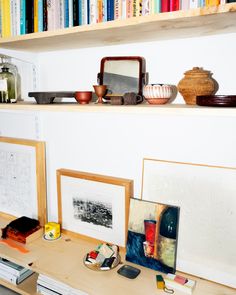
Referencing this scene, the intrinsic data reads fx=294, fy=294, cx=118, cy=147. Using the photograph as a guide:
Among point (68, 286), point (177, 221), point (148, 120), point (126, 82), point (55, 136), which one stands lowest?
point (68, 286)

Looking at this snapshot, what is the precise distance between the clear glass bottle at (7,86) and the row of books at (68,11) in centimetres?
21

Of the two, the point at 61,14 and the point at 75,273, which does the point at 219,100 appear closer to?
the point at 61,14

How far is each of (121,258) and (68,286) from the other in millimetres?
255

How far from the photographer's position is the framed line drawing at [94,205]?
4.35 ft

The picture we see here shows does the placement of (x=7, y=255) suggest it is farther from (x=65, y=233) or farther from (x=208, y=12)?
(x=208, y=12)

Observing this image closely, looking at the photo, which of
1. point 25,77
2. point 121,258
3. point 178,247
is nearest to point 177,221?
point 178,247

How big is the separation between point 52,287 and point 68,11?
3.71 feet

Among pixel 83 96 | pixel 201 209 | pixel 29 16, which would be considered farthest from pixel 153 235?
pixel 29 16

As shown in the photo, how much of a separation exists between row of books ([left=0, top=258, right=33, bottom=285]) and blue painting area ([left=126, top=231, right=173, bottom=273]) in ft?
1.77

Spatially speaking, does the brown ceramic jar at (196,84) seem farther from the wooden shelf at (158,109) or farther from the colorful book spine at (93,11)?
the colorful book spine at (93,11)

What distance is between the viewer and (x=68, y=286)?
1.20 metres

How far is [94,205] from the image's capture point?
1.41 meters

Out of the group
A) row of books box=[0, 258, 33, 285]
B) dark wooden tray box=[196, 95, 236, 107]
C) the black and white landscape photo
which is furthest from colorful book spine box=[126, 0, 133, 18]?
row of books box=[0, 258, 33, 285]

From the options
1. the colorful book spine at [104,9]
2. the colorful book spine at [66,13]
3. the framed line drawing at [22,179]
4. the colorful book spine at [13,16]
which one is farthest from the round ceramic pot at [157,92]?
the framed line drawing at [22,179]
